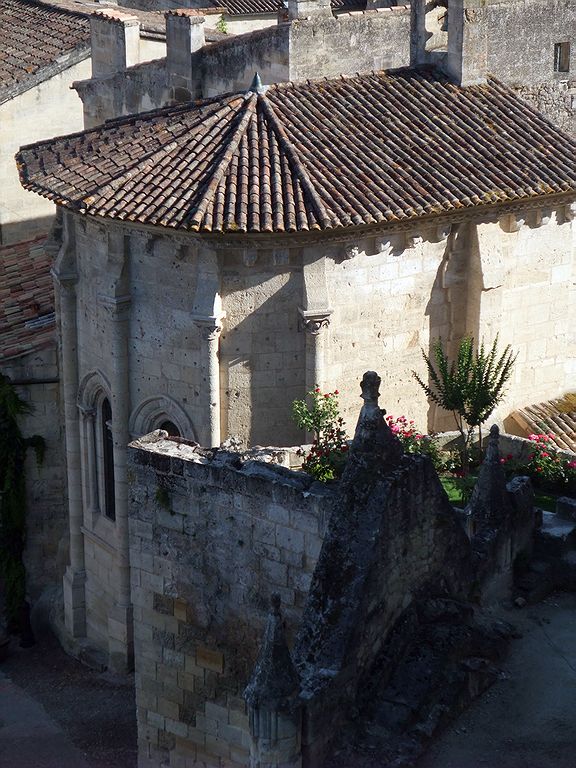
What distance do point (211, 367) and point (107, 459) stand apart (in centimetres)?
368

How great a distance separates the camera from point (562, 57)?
30.4 metres

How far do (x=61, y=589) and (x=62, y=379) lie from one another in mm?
3904

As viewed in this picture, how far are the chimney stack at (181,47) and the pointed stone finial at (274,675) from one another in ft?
56.7

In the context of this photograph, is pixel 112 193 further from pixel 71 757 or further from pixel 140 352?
pixel 71 757

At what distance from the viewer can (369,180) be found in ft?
86.2

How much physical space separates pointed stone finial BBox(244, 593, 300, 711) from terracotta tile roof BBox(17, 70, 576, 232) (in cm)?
957

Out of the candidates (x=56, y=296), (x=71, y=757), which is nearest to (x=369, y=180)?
(x=56, y=296)

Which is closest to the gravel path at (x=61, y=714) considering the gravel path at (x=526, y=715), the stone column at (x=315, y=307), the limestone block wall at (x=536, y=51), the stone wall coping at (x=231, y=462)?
the stone column at (x=315, y=307)

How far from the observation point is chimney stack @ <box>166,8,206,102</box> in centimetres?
3158

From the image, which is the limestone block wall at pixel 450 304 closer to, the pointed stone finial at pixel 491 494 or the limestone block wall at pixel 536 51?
the limestone block wall at pixel 536 51

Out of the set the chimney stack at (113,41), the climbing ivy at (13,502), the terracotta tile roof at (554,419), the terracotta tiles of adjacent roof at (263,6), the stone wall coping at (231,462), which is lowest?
the climbing ivy at (13,502)

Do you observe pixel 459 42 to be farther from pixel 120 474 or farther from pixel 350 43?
pixel 120 474

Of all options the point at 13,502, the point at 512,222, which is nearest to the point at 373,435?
the point at 512,222

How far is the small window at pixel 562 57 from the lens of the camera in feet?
99.4
